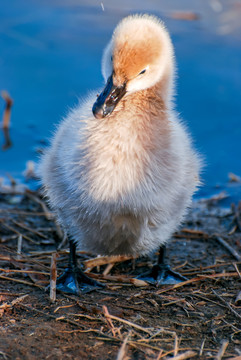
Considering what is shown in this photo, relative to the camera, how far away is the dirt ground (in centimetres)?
286

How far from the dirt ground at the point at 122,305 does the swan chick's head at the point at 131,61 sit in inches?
45.9

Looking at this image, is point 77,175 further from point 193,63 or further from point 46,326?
point 193,63

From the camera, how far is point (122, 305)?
133 inches

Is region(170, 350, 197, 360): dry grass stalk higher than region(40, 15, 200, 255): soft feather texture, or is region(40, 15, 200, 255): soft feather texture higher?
region(40, 15, 200, 255): soft feather texture

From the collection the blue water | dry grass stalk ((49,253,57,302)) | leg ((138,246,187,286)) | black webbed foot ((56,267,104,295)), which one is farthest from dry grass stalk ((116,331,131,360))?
the blue water

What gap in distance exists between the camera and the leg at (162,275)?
387 cm

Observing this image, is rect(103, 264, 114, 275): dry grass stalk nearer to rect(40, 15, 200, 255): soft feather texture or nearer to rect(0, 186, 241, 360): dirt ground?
rect(0, 186, 241, 360): dirt ground

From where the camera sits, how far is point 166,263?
13.5 ft

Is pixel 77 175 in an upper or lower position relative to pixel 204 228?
lower

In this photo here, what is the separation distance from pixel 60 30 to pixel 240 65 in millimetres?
2525

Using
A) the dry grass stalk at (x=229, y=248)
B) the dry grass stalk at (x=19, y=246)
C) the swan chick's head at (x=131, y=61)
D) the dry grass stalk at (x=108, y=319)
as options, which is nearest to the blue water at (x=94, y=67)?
the dry grass stalk at (x=229, y=248)

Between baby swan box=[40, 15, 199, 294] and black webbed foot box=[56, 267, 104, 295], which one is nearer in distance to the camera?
baby swan box=[40, 15, 199, 294]

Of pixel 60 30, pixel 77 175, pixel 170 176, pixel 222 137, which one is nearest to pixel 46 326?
pixel 77 175

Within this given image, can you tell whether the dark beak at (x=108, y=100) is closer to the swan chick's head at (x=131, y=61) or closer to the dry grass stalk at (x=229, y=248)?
the swan chick's head at (x=131, y=61)
